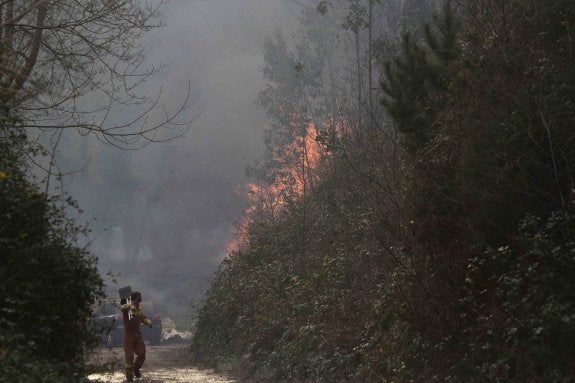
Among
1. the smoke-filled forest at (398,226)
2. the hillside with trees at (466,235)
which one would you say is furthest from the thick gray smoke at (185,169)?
the hillside with trees at (466,235)

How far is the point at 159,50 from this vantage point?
83812 millimetres

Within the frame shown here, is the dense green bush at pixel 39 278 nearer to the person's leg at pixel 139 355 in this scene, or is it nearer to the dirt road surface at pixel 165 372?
the dirt road surface at pixel 165 372

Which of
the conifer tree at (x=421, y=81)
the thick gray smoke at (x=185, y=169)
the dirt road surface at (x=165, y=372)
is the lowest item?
the dirt road surface at (x=165, y=372)

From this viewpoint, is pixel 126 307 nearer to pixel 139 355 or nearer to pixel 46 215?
pixel 139 355

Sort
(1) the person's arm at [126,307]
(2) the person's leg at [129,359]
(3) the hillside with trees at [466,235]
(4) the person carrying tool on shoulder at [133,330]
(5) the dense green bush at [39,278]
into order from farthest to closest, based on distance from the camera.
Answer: (4) the person carrying tool on shoulder at [133,330], (1) the person's arm at [126,307], (2) the person's leg at [129,359], (3) the hillside with trees at [466,235], (5) the dense green bush at [39,278]

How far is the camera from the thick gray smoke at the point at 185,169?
6819cm

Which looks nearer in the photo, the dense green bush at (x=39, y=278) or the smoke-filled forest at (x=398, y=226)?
the dense green bush at (x=39, y=278)

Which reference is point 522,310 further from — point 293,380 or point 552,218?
point 293,380

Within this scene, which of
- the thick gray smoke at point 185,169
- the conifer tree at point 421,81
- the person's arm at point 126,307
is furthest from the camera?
the thick gray smoke at point 185,169

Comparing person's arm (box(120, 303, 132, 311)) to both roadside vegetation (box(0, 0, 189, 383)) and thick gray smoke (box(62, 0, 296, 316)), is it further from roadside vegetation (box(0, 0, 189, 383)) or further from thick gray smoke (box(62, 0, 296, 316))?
thick gray smoke (box(62, 0, 296, 316))

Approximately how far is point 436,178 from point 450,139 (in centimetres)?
64

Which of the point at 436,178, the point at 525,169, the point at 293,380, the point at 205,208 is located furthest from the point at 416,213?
the point at 205,208

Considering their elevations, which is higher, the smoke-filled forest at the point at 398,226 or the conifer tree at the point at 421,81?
the conifer tree at the point at 421,81

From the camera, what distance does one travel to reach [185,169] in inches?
2894
